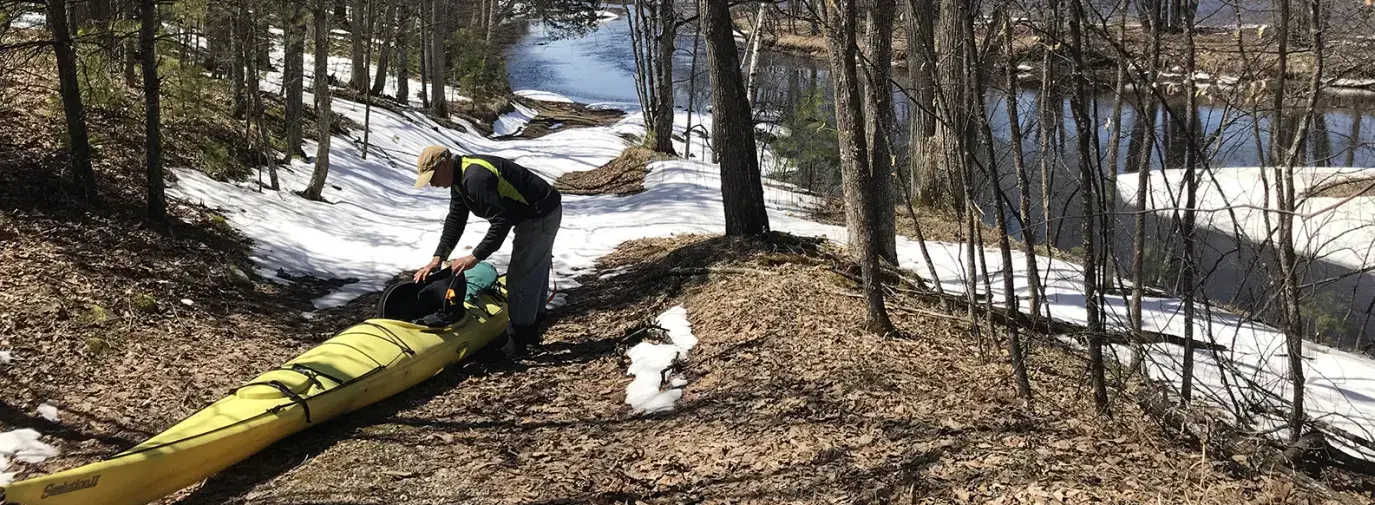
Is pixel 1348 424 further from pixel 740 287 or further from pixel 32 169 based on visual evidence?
pixel 32 169

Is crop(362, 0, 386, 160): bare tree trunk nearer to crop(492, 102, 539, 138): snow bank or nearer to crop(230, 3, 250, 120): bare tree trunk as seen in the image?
crop(230, 3, 250, 120): bare tree trunk

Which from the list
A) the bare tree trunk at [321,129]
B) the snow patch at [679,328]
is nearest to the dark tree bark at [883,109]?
the snow patch at [679,328]

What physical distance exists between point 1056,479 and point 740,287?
13.6 ft

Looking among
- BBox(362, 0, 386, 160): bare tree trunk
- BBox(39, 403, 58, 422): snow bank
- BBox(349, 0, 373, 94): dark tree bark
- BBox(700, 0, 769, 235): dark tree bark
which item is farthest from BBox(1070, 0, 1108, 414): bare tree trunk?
BBox(349, 0, 373, 94): dark tree bark

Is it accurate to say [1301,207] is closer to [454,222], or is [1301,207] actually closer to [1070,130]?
[454,222]

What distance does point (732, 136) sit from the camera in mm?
9219

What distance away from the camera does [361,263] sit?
1049cm

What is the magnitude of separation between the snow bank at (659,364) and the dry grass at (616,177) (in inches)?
341

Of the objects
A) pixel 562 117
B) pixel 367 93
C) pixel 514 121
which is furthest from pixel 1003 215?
pixel 562 117

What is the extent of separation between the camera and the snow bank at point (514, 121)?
1160 inches

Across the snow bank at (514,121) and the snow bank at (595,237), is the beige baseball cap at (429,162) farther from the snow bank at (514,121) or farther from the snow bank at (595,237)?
the snow bank at (514,121)

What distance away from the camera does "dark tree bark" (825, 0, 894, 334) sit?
513cm

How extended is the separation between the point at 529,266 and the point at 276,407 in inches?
84.8

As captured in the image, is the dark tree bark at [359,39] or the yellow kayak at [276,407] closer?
the yellow kayak at [276,407]
